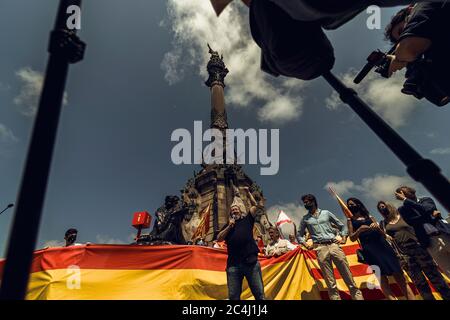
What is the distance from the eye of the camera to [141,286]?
224 inches

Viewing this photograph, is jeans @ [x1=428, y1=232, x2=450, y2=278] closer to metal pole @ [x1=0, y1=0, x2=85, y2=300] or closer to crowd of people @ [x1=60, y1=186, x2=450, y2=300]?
crowd of people @ [x1=60, y1=186, x2=450, y2=300]

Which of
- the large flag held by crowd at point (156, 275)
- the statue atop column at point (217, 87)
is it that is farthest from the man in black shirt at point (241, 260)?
the statue atop column at point (217, 87)

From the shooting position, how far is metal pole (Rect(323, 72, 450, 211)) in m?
1.24

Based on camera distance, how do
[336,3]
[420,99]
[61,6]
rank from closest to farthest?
[61,6]
[336,3]
[420,99]

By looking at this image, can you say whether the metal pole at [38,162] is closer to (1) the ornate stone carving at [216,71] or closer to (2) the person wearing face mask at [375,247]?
(2) the person wearing face mask at [375,247]

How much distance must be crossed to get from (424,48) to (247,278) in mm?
4373

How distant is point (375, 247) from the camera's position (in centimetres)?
528

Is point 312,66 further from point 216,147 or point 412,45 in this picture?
point 216,147

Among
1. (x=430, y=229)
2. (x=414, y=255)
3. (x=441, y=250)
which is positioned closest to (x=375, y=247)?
(x=414, y=255)

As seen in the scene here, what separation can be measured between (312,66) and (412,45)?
708mm

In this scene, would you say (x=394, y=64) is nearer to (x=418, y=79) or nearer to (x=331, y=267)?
(x=418, y=79)

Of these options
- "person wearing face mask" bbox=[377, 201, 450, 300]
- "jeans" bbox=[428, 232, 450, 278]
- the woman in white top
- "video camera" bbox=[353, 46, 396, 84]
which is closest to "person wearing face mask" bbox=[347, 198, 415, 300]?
"person wearing face mask" bbox=[377, 201, 450, 300]

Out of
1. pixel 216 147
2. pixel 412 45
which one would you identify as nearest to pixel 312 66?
pixel 412 45
